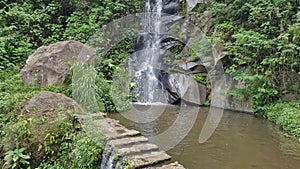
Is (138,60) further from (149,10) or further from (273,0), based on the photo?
(273,0)

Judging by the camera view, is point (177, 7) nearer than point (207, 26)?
No

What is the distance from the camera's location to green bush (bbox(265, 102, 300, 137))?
584cm

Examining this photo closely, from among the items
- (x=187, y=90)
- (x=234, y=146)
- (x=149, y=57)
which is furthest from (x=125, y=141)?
(x=149, y=57)

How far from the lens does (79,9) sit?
40.3 ft

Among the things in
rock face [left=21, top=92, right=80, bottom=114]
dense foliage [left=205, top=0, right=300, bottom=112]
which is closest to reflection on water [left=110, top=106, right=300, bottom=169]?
dense foliage [left=205, top=0, right=300, bottom=112]

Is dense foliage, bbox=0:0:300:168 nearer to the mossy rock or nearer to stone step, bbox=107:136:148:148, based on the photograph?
the mossy rock

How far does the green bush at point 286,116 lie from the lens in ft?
19.2

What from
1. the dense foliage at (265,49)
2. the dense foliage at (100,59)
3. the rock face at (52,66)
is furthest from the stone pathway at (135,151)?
the dense foliage at (265,49)

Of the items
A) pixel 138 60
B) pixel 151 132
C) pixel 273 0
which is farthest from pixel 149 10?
pixel 151 132

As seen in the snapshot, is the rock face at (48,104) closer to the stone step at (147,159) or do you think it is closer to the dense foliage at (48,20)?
the stone step at (147,159)

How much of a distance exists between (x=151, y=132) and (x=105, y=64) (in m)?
4.67

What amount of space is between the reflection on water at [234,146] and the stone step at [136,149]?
550 millimetres

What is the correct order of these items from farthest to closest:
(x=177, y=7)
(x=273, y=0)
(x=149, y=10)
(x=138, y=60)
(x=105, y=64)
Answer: (x=149, y=10)
(x=177, y=7)
(x=138, y=60)
(x=105, y=64)
(x=273, y=0)

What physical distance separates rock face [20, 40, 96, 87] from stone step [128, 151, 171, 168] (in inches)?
171
